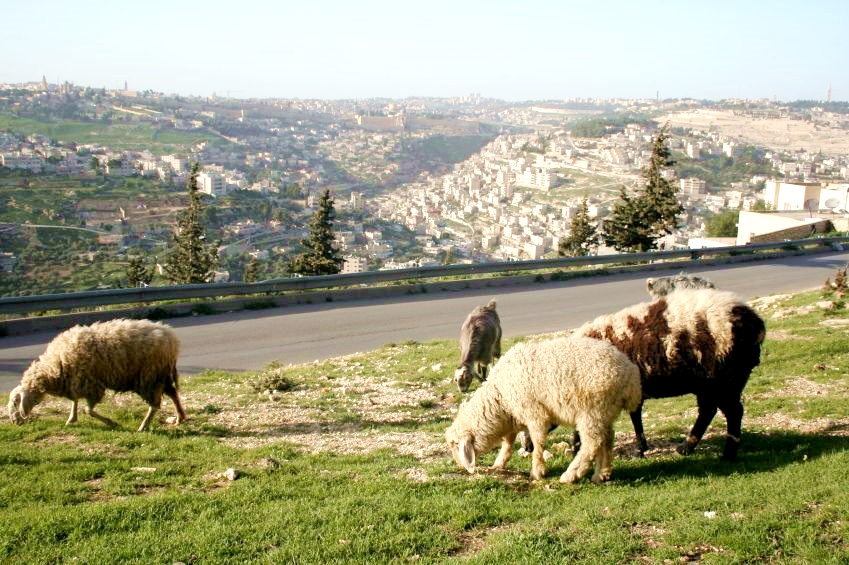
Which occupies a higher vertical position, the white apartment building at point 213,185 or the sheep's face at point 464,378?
the sheep's face at point 464,378

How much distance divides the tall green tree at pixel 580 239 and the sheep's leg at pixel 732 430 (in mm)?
33564

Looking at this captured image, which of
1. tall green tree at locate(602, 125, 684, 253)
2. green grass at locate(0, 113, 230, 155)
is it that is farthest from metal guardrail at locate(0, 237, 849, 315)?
green grass at locate(0, 113, 230, 155)

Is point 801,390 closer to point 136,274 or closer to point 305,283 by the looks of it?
point 305,283

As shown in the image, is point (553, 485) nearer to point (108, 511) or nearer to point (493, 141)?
point (108, 511)

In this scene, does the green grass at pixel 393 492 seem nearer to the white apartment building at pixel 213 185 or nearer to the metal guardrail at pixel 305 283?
the metal guardrail at pixel 305 283

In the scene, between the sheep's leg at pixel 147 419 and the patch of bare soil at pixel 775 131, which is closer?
the sheep's leg at pixel 147 419

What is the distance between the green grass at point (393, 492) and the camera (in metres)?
5.67

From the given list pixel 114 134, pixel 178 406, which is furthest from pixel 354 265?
pixel 114 134

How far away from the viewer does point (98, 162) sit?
70875 millimetres

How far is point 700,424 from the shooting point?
27.0ft

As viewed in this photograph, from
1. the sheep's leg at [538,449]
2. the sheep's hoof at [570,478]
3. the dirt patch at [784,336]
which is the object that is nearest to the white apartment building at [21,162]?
the dirt patch at [784,336]

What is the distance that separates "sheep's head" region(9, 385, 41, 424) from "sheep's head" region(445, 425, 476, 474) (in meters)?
6.04

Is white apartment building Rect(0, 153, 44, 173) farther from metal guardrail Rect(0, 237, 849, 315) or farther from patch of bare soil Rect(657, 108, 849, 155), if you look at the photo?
patch of bare soil Rect(657, 108, 849, 155)

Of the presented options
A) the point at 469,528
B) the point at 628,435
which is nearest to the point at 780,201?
the point at 628,435
